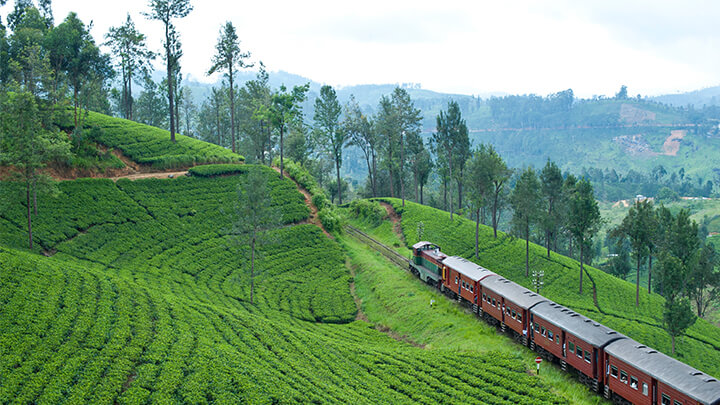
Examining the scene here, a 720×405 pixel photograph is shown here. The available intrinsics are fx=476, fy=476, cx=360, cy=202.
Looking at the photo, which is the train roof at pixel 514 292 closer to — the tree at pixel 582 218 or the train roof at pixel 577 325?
the train roof at pixel 577 325

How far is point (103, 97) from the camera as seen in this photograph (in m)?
81.9

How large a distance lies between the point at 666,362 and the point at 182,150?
179 feet

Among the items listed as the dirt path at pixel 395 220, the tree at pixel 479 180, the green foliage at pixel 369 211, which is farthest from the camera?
the green foliage at pixel 369 211

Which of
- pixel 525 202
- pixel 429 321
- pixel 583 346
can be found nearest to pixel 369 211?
pixel 525 202

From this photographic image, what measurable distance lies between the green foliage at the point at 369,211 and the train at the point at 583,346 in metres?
→ 29.2

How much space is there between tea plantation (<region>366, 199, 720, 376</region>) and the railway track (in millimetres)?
3334

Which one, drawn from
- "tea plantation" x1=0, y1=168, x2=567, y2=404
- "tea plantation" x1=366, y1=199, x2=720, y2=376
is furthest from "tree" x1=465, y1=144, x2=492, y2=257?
"tea plantation" x1=0, y1=168, x2=567, y2=404

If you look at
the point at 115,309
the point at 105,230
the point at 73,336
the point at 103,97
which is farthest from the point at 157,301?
the point at 103,97

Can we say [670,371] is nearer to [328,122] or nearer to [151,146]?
[151,146]

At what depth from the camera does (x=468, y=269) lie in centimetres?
3909

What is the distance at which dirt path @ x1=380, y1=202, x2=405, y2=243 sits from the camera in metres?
65.3

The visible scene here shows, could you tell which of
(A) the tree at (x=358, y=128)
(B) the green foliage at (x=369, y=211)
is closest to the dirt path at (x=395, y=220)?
(B) the green foliage at (x=369, y=211)

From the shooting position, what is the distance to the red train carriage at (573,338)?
25547mm

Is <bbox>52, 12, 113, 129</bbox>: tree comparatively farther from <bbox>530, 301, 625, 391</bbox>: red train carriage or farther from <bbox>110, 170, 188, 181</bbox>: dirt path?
<bbox>530, 301, 625, 391</bbox>: red train carriage
